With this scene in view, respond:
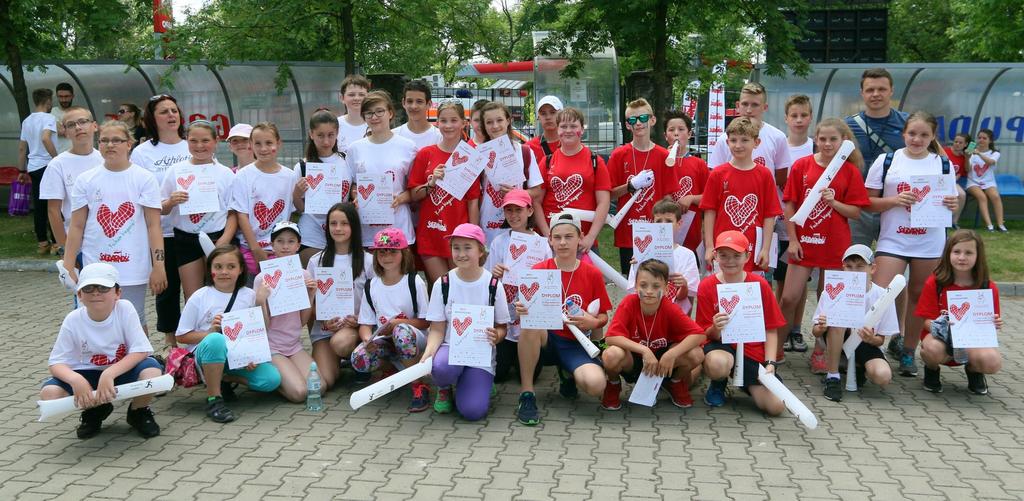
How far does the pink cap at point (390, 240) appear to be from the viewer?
238 inches

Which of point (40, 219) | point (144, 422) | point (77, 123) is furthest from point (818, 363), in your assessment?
point (40, 219)

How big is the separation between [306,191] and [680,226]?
9.25 feet

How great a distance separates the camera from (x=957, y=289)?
20.3ft

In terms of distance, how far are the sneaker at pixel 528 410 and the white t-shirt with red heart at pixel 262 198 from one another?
88.5 inches

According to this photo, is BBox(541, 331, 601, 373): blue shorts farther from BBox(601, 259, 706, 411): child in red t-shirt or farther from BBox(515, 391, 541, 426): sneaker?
BBox(515, 391, 541, 426): sneaker

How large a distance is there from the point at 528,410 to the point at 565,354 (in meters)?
0.53

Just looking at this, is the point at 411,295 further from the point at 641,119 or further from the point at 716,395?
the point at 641,119

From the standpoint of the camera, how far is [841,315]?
20.0 feet

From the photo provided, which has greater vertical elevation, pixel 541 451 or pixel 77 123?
pixel 77 123

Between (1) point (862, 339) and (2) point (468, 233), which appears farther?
(1) point (862, 339)

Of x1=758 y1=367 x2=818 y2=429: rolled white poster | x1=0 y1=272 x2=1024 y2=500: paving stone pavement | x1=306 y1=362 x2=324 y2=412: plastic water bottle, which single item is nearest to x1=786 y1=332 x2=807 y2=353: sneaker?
x1=0 y1=272 x2=1024 y2=500: paving stone pavement

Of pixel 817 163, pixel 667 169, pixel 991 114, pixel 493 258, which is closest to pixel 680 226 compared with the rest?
pixel 667 169

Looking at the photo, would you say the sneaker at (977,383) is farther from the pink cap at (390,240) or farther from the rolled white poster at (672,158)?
the pink cap at (390,240)

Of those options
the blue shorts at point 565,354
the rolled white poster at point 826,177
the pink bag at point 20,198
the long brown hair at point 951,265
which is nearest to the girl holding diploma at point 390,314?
the blue shorts at point 565,354
